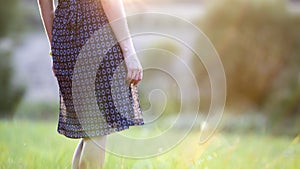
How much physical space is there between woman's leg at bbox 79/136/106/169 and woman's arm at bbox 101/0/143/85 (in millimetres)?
278

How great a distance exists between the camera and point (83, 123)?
2.43 m

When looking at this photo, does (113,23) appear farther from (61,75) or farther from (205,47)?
(205,47)

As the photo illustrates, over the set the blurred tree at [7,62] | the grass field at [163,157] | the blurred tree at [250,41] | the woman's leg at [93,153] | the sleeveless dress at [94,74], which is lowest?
the blurred tree at [7,62]

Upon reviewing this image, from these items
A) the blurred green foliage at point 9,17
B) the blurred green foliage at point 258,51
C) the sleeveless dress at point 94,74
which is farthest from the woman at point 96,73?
the blurred green foliage at point 9,17

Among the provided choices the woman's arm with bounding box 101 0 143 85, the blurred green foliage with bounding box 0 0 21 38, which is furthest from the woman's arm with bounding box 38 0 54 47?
the blurred green foliage with bounding box 0 0 21 38

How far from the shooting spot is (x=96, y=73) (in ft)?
7.89

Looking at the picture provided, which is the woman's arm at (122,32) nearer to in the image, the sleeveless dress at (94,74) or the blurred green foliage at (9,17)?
the sleeveless dress at (94,74)

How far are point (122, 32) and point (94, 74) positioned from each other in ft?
0.66

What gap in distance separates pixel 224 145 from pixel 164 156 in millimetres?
519

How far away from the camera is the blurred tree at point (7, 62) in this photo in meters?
10.6

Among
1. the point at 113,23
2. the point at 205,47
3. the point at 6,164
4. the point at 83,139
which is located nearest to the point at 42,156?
the point at 6,164

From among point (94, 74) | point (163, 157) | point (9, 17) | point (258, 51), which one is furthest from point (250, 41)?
point (94, 74)

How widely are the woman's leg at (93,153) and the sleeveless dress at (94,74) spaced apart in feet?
0.12

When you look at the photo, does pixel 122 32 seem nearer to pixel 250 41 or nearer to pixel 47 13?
pixel 47 13
